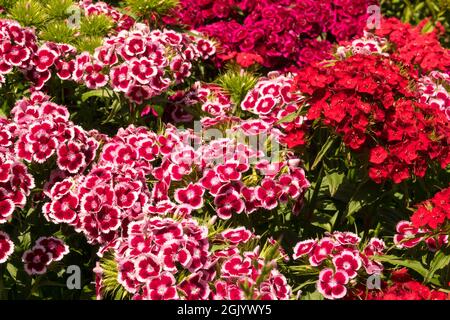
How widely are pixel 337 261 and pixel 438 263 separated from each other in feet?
1.47

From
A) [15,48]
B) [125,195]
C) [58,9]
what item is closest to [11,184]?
[125,195]

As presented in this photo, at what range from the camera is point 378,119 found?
11.5ft

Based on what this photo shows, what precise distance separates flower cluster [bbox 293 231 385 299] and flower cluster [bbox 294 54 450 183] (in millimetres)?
404

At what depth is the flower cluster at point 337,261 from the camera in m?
3.15

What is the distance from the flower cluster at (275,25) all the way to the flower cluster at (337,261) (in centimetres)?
187

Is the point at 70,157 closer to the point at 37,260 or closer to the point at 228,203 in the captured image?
the point at 37,260

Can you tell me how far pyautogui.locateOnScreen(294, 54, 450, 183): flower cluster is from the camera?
3.50m

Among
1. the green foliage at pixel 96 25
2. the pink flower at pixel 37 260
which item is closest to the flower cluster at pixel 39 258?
the pink flower at pixel 37 260

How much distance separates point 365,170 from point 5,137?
5.77ft

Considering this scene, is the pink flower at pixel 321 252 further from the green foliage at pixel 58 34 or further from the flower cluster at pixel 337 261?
the green foliage at pixel 58 34

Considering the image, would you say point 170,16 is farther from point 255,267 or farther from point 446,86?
point 255,267

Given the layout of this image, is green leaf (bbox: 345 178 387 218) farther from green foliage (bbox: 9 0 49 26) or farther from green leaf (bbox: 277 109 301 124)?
green foliage (bbox: 9 0 49 26)

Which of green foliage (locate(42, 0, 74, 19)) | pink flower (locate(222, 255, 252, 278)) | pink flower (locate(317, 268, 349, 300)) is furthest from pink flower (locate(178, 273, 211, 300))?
green foliage (locate(42, 0, 74, 19))
